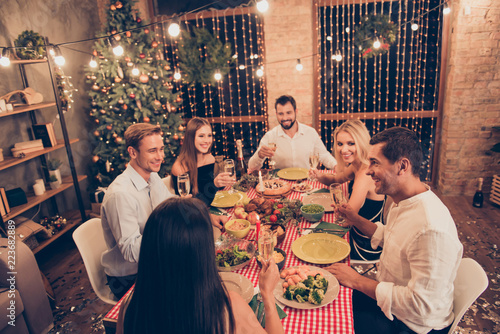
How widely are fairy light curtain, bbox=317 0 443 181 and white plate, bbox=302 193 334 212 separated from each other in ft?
9.02

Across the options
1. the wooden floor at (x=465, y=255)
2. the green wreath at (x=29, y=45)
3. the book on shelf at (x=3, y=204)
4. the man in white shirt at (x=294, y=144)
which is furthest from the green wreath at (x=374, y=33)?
the book on shelf at (x=3, y=204)

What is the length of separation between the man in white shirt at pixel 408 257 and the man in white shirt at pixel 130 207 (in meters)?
1.02

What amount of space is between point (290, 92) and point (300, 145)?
4.73 ft

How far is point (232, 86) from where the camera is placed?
5488 millimetres

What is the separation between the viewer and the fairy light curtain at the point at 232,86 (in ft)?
17.1

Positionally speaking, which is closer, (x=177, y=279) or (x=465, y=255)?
(x=177, y=279)

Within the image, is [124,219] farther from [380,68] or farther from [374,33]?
[380,68]

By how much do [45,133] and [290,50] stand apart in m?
3.45

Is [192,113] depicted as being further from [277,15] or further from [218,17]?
[277,15]

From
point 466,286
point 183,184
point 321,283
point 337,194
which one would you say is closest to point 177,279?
point 321,283

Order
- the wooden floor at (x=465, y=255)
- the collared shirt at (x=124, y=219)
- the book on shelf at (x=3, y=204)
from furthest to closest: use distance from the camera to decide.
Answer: the book on shelf at (x=3, y=204) → the wooden floor at (x=465, y=255) → the collared shirt at (x=124, y=219)

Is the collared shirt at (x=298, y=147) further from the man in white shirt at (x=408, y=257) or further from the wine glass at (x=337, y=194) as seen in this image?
the man in white shirt at (x=408, y=257)

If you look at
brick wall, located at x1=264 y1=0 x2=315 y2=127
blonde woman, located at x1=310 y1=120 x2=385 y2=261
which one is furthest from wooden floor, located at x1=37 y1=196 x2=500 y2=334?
brick wall, located at x1=264 y1=0 x2=315 y2=127

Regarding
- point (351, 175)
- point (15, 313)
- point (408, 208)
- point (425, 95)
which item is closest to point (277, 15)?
point (425, 95)
